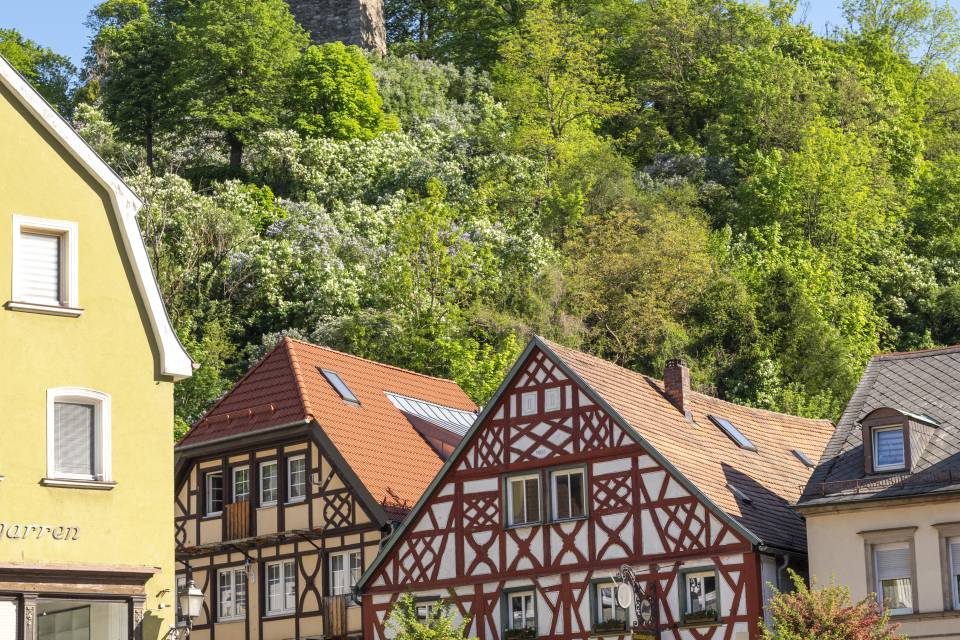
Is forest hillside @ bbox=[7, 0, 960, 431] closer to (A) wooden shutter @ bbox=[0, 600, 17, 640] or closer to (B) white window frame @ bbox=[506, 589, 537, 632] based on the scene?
(B) white window frame @ bbox=[506, 589, 537, 632]

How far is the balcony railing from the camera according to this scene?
1432 inches

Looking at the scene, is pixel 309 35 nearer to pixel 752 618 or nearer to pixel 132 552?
pixel 752 618

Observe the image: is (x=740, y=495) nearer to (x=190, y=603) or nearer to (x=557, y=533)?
(x=557, y=533)

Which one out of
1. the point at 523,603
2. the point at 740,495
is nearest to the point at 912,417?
the point at 740,495

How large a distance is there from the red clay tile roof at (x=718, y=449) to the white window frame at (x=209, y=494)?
7.40 m

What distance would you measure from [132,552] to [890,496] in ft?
40.8

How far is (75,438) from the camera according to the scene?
73.9 feet

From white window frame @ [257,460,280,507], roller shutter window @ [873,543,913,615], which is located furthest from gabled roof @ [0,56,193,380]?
white window frame @ [257,460,280,507]

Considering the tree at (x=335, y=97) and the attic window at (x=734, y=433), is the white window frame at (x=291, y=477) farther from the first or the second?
the tree at (x=335, y=97)

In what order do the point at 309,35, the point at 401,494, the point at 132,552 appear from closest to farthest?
the point at 132,552
the point at 401,494
the point at 309,35

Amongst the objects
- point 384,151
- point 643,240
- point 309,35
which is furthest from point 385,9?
point 643,240

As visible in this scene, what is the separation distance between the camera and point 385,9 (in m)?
98.4

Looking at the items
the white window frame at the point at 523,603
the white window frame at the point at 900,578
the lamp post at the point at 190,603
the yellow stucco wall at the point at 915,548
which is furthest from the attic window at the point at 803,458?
the lamp post at the point at 190,603

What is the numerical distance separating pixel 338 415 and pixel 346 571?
3.00 meters
